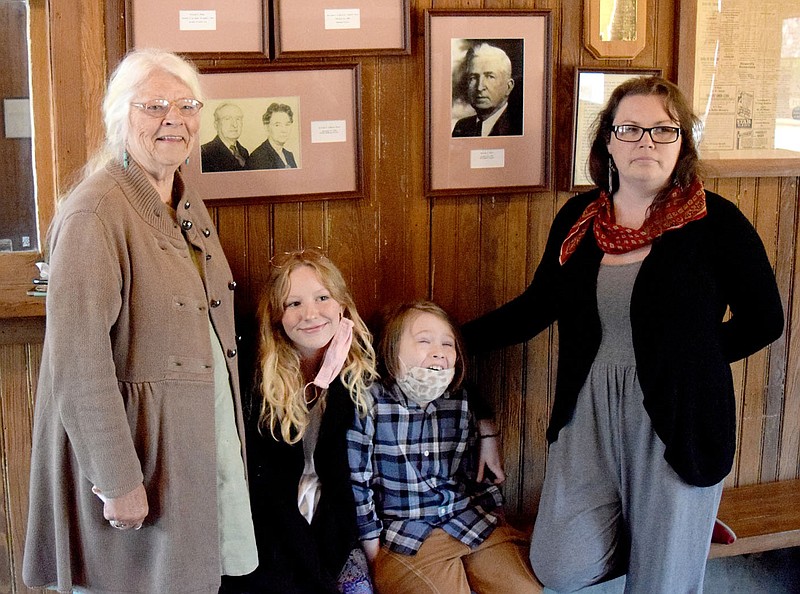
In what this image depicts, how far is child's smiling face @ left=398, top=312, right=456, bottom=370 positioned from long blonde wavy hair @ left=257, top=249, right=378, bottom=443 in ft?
0.28

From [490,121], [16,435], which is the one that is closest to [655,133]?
[490,121]

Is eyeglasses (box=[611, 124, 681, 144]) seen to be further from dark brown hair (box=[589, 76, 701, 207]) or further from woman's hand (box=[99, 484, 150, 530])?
woman's hand (box=[99, 484, 150, 530])

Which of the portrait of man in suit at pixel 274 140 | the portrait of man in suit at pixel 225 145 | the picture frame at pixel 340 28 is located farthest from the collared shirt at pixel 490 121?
the portrait of man in suit at pixel 225 145

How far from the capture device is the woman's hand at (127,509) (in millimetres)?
1570

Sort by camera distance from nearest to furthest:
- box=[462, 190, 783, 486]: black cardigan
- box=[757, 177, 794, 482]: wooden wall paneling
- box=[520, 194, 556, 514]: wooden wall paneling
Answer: box=[462, 190, 783, 486]: black cardigan < box=[520, 194, 556, 514]: wooden wall paneling < box=[757, 177, 794, 482]: wooden wall paneling

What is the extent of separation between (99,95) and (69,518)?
0.93 metres

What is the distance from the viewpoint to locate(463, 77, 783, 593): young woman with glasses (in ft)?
6.11

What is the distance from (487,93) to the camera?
2268 millimetres

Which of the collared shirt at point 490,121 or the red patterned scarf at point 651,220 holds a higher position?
the collared shirt at point 490,121

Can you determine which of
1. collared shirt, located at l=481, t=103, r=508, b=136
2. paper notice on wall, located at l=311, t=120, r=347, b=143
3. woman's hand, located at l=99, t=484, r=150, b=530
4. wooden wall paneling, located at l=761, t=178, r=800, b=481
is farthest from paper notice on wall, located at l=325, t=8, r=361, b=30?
wooden wall paneling, located at l=761, t=178, r=800, b=481

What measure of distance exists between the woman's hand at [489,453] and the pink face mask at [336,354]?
0.43 meters

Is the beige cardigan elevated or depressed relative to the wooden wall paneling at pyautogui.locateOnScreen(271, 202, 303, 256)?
depressed

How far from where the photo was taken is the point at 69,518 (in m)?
1.66

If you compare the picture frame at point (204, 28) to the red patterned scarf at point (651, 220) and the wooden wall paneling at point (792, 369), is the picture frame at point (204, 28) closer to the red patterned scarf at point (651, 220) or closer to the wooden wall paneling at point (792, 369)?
the red patterned scarf at point (651, 220)
